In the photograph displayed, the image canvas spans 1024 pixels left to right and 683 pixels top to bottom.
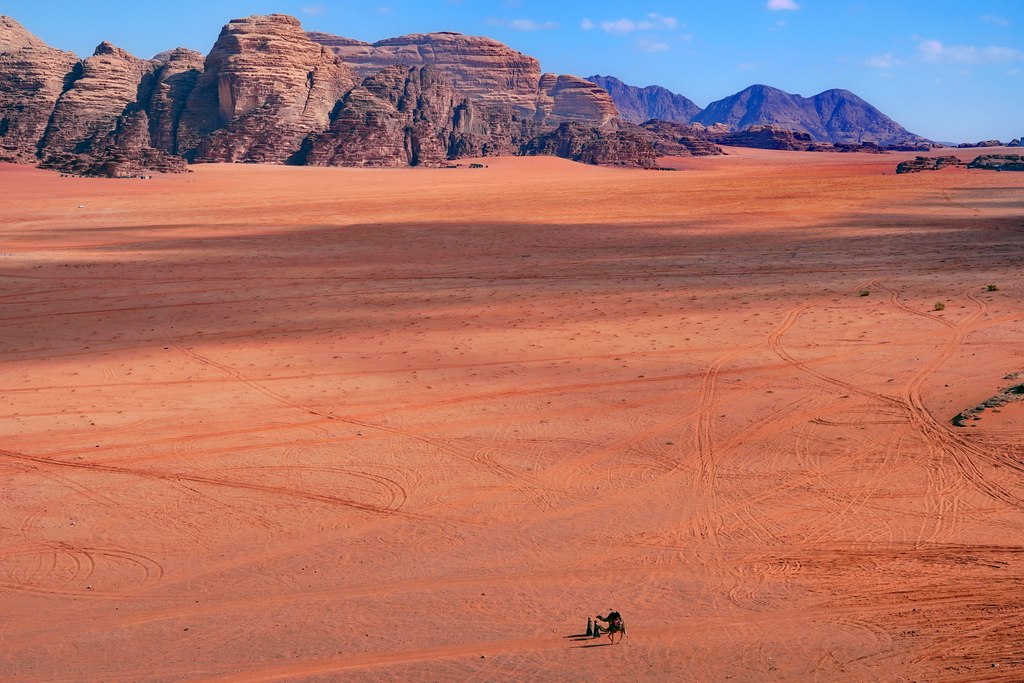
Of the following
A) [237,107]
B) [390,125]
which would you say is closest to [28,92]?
[237,107]

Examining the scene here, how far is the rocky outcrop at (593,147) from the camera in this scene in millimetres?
86875

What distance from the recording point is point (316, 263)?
21.2 meters

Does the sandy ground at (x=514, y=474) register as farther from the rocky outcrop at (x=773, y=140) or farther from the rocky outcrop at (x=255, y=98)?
the rocky outcrop at (x=773, y=140)

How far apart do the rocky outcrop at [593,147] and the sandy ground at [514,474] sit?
69.1 meters

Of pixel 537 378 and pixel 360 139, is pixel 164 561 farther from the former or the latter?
pixel 360 139

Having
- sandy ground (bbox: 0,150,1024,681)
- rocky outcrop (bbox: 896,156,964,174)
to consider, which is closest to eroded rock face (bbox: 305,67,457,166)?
rocky outcrop (bbox: 896,156,964,174)

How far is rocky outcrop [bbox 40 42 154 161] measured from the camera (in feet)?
238

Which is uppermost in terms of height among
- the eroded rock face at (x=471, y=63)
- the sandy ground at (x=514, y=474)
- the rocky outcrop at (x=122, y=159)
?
the eroded rock face at (x=471, y=63)

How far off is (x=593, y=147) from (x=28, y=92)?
47.5 metres

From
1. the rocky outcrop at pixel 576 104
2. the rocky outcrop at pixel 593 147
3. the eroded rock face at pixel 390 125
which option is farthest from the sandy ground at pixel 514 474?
the rocky outcrop at pixel 576 104

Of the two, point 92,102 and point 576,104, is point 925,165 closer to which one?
point 92,102

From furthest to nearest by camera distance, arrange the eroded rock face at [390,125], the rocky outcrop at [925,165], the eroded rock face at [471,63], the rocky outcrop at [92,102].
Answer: the eroded rock face at [471,63] → the eroded rock face at [390,125] → the rocky outcrop at [92,102] → the rocky outcrop at [925,165]

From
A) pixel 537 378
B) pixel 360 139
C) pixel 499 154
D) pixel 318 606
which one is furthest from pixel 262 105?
pixel 318 606

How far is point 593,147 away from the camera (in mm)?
89500
